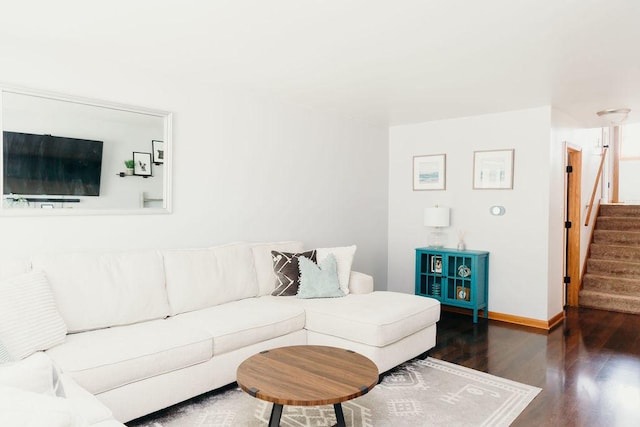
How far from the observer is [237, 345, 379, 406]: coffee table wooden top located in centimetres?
196

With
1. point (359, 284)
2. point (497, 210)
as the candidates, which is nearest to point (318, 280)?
point (359, 284)

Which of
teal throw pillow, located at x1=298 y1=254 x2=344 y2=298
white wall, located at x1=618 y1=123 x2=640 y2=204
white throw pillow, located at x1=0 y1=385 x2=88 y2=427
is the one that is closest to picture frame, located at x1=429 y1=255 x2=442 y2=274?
teal throw pillow, located at x1=298 y1=254 x2=344 y2=298

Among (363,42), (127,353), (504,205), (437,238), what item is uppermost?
(363,42)

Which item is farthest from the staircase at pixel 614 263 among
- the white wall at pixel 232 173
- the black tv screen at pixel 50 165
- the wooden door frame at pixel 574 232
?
the black tv screen at pixel 50 165

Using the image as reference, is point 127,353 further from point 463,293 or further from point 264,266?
point 463,293

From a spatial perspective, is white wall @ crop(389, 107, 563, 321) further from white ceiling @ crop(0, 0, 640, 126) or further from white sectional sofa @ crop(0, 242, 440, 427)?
white sectional sofa @ crop(0, 242, 440, 427)

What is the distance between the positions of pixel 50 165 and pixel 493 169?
13.7 ft

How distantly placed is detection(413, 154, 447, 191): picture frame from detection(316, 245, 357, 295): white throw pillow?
1.82 m

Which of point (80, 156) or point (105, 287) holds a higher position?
point (80, 156)

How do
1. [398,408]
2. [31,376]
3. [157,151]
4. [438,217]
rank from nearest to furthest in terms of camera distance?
[31,376] < [398,408] < [157,151] < [438,217]

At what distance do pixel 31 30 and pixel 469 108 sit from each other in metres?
3.84

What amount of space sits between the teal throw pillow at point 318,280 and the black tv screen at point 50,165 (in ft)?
5.63

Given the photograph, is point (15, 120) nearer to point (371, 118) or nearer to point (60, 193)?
point (60, 193)

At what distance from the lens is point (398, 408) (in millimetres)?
2670
